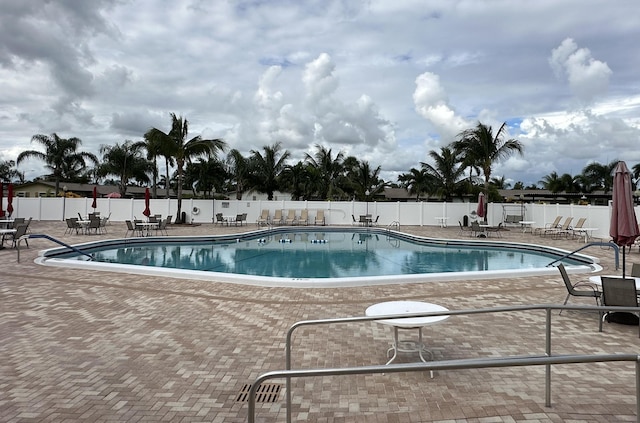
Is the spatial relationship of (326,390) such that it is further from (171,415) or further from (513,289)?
(513,289)

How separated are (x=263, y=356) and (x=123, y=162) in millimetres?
40274

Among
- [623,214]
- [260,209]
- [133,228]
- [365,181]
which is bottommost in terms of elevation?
[133,228]

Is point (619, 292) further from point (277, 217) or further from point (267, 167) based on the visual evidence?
point (267, 167)

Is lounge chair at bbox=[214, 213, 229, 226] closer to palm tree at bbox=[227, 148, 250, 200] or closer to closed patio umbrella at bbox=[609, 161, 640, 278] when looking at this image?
palm tree at bbox=[227, 148, 250, 200]

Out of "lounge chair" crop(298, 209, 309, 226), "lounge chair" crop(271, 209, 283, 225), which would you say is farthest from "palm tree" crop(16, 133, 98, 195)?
"lounge chair" crop(298, 209, 309, 226)

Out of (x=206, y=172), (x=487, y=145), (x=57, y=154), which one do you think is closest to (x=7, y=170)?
(x=57, y=154)

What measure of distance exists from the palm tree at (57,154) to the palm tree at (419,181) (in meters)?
30.9

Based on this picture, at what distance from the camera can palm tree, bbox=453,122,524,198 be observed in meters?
22.0

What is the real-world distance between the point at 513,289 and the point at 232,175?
29430 millimetres

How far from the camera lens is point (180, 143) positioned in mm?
24234

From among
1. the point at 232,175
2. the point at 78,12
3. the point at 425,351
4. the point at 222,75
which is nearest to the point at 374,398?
the point at 425,351

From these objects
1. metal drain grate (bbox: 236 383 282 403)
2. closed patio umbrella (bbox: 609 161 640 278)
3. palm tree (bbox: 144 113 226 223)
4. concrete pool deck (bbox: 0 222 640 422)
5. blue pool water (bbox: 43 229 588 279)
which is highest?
palm tree (bbox: 144 113 226 223)

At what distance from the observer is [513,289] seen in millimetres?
7891

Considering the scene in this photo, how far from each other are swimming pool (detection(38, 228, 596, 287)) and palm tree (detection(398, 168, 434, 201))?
14.3m
